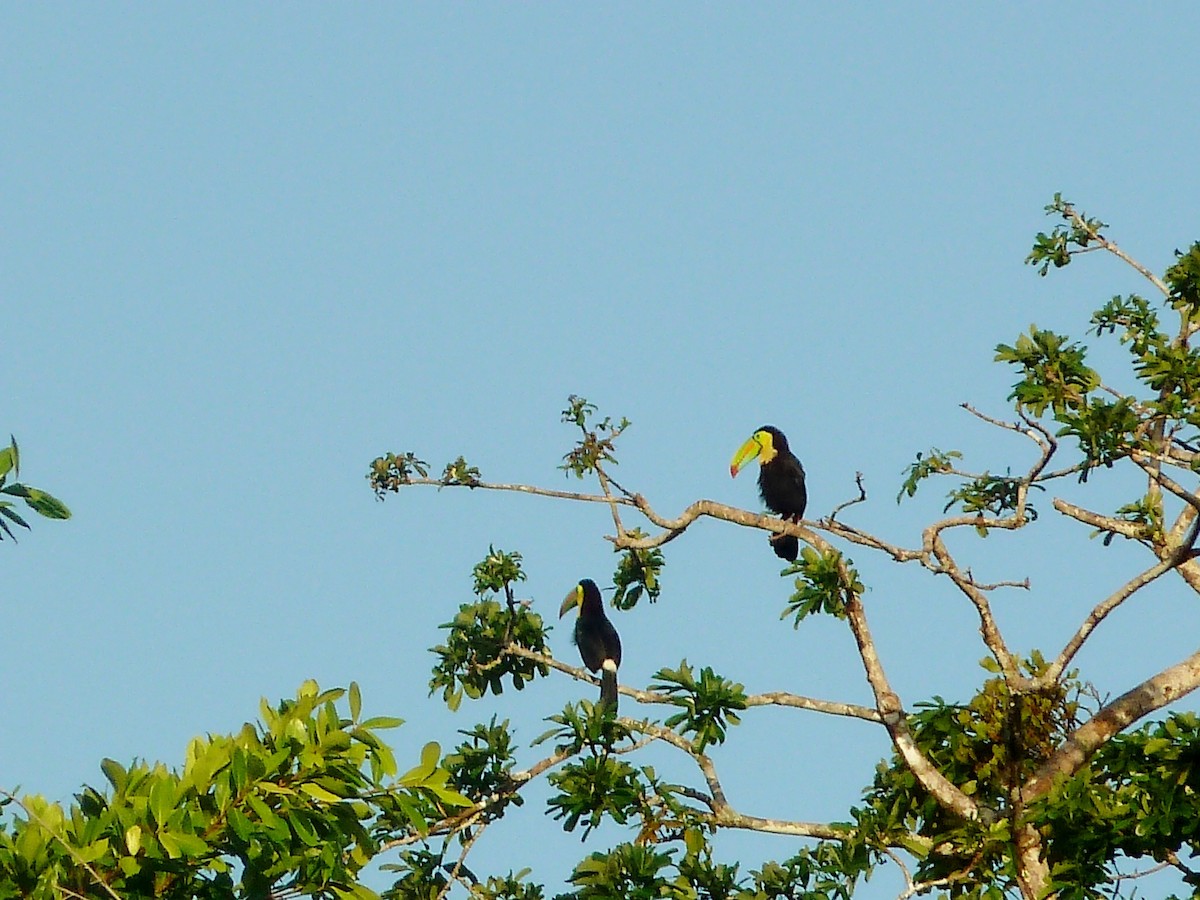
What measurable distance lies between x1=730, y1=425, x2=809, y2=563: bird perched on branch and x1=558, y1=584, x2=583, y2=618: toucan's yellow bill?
163 cm

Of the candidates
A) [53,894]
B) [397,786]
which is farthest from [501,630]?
[53,894]

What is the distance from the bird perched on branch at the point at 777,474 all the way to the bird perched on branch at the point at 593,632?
1555 millimetres

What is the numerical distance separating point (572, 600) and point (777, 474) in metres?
2.01

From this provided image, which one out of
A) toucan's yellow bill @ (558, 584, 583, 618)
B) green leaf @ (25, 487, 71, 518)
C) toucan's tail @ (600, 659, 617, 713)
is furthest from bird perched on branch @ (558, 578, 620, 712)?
green leaf @ (25, 487, 71, 518)

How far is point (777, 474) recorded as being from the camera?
1429 centimetres

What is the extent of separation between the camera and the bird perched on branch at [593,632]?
1394 centimetres

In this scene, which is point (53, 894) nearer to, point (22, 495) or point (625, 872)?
point (22, 495)

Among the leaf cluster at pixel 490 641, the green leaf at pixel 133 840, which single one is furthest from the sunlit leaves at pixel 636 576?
the green leaf at pixel 133 840

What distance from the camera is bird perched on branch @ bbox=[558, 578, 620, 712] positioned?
13.9 m

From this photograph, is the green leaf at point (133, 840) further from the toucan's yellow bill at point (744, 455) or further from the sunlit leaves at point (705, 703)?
the toucan's yellow bill at point (744, 455)

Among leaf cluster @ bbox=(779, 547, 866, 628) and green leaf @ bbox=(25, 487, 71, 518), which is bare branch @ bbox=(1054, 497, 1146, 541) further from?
green leaf @ bbox=(25, 487, 71, 518)

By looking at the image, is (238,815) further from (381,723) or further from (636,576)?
(636,576)

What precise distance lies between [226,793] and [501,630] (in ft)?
15.6

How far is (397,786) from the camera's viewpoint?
599 centimetres
